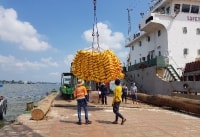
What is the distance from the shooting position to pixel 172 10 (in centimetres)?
2802

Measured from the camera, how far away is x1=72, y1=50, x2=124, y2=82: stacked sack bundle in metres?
15.8

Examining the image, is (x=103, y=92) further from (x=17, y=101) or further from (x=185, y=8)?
(x=17, y=101)

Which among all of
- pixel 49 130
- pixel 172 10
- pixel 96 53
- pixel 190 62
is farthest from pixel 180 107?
pixel 172 10

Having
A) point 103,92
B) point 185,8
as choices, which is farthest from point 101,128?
point 185,8

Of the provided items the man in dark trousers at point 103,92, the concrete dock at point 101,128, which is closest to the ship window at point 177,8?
the man in dark trousers at point 103,92

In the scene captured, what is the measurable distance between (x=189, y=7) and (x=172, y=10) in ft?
5.38

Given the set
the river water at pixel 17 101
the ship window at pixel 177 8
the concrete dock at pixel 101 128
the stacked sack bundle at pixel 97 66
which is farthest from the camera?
the ship window at pixel 177 8

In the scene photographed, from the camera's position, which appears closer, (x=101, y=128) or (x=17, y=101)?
(x=101, y=128)

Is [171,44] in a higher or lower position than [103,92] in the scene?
higher

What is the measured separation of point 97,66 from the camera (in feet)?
53.4

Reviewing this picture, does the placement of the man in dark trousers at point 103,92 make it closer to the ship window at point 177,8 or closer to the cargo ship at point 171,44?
the cargo ship at point 171,44

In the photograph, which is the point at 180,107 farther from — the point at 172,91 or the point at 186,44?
the point at 186,44

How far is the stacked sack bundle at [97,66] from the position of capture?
15.8m

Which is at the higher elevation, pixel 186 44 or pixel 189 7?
pixel 189 7
